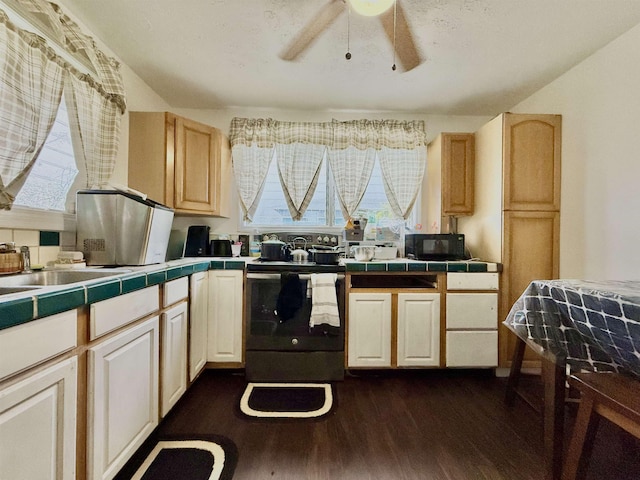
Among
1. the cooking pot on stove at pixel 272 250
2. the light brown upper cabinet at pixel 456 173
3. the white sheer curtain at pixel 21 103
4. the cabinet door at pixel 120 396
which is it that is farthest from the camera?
the light brown upper cabinet at pixel 456 173

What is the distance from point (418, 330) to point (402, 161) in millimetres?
1557

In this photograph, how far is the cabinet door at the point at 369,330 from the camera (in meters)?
2.11

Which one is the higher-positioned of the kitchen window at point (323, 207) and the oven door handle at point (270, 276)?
the kitchen window at point (323, 207)

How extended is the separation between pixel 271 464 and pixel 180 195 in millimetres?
1888

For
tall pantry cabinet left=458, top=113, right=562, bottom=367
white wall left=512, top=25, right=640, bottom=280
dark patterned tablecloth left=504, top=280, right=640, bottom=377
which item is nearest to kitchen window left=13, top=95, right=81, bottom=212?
dark patterned tablecloth left=504, top=280, right=640, bottom=377

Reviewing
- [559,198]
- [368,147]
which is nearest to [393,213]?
[368,147]

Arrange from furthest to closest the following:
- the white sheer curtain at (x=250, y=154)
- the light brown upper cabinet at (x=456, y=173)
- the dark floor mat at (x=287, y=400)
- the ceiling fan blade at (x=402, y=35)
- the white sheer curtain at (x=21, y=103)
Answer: the white sheer curtain at (x=250, y=154), the light brown upper cabinet at (x=456, y=173), the dark floor mat at (x=287, y=400), the ceiling fan blade at (x=402, y=35), the white sheer curtain at (x=21, y=103)

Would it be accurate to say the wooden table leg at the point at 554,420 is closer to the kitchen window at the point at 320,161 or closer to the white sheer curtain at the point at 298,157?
the kitchen window at the point at 320,161

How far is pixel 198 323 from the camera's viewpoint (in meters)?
1.96

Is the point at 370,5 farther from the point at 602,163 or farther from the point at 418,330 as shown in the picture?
the point at 418,330

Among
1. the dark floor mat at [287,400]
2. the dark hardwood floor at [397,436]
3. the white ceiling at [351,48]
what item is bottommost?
the dark hardwood floor at [397,436]

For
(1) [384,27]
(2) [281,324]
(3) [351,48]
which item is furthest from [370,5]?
(2) [281,324]

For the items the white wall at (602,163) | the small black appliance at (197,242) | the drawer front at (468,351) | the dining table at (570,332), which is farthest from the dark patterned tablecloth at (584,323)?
the small black appliance at (197,242)

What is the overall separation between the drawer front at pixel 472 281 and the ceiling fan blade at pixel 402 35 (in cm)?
148
